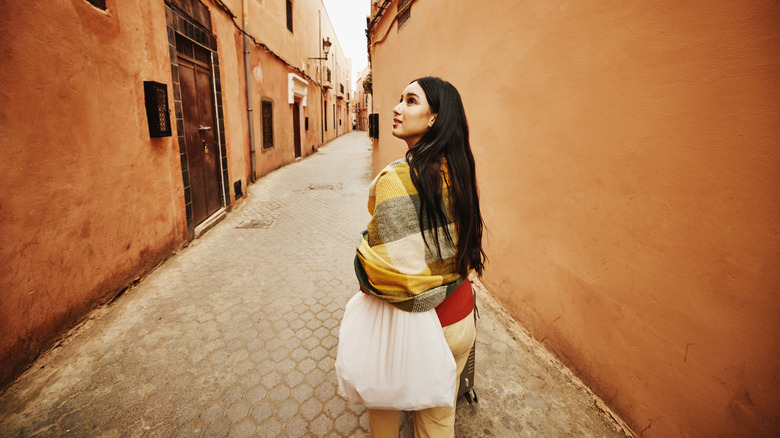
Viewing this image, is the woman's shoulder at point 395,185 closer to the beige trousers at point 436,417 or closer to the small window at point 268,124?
the beige trousers at point 436,417

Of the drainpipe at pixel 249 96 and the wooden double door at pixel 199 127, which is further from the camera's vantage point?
the drainpipe at pixel 249 96

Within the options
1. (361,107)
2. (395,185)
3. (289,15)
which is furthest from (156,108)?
(361,107)

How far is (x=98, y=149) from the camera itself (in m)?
3.14

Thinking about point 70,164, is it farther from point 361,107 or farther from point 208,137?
point 361,107

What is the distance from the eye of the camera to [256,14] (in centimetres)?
901

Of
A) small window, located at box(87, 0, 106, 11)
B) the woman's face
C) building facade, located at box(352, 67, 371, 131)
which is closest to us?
the woman's face

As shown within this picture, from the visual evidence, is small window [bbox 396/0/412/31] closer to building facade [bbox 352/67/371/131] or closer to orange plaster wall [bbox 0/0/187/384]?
orange plaster wall [bbox 0/0/187/384]

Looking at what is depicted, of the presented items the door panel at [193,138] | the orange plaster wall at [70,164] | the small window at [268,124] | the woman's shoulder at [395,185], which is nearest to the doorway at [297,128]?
the small window at [268,124]

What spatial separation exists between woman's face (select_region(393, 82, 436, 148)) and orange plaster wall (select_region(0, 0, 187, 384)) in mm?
2865

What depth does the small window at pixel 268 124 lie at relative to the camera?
1039 cm

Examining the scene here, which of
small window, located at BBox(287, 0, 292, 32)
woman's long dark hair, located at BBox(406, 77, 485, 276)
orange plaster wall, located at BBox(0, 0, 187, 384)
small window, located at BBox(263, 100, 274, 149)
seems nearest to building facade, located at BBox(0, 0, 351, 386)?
orange plaster wall, located at BBox(0, 0, 187, 384)

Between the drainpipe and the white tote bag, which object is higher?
the drainpipe

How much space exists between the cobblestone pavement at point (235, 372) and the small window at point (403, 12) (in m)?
5.03

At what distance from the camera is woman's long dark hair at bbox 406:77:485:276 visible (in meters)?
1.25
